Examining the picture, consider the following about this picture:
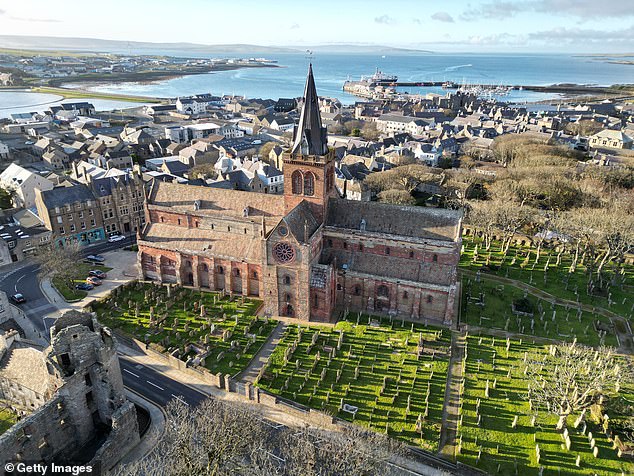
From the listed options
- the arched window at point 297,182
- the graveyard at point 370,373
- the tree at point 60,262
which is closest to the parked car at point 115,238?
the tree at point 60,262

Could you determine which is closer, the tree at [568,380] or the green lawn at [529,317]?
the tree at [568,380]

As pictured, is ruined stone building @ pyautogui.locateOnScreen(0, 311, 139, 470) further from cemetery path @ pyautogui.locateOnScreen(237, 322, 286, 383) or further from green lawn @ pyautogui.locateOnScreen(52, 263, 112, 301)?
green lawn @ pyautogui.locateOnScreen(52, 263, 112, 301)

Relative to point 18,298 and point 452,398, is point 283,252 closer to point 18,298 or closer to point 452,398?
point 452,398

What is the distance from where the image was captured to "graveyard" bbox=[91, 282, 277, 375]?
4916 cm

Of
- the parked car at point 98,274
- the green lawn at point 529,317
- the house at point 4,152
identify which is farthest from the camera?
the house at point 4,152

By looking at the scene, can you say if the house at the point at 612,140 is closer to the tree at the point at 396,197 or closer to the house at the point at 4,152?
the tree at the point at 396,197

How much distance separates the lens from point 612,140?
462 ft

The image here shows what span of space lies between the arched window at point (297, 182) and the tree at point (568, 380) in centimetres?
3407

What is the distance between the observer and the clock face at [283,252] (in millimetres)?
52688

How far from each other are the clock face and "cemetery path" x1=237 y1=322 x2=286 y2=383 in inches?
327

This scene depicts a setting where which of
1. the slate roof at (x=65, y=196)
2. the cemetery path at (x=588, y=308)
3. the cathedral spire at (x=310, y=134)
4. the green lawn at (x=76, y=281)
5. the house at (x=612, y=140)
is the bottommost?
the cemetery path at (x=588, y=308)

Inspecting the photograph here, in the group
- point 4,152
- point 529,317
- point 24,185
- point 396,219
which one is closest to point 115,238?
point 24,185

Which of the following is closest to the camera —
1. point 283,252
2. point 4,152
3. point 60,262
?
point 283,252

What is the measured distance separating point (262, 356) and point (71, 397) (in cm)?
1963
